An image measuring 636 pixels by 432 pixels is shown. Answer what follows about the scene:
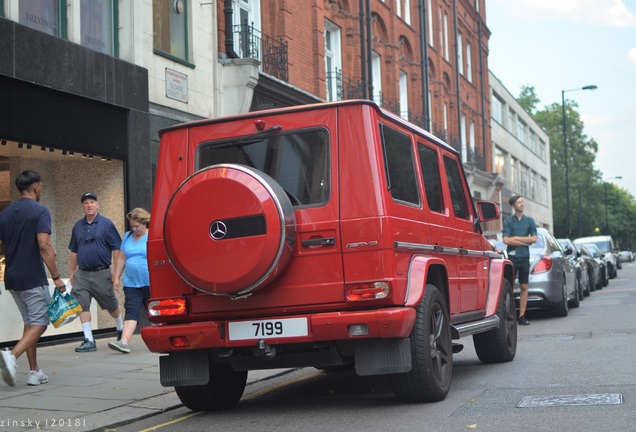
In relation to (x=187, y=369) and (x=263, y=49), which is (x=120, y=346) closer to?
(x=187, y=369)

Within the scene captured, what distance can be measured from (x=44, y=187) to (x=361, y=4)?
48.6 feet

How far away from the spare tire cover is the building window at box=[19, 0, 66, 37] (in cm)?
735

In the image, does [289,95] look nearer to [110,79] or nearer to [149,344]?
[110,79]

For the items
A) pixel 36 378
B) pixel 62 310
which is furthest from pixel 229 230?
pixel 62 310

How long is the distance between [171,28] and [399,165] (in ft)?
34.4

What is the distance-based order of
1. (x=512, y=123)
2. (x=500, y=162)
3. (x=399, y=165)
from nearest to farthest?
(x=399, y=165)
(x=500, y=162)
(x=512, y=123)

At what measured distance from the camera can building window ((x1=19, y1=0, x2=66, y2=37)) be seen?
13.1 m

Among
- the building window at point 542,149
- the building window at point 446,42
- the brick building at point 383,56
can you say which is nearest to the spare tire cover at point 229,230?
the brick building at point 383,56

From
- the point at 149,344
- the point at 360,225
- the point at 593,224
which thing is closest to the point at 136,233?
the point at 149,344

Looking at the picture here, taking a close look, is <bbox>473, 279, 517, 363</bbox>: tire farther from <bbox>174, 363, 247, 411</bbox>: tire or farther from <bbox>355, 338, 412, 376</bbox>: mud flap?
<bbox>355, 338, 412, 376</bbox>: mud flap

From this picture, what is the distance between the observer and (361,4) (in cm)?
2728

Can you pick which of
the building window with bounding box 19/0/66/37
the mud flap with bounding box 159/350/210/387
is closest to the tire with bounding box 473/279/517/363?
the mud flap with bounding box 159/350/210/387

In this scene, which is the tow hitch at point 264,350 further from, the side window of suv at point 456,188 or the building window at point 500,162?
the building window at point 500,162

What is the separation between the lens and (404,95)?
34906mm
